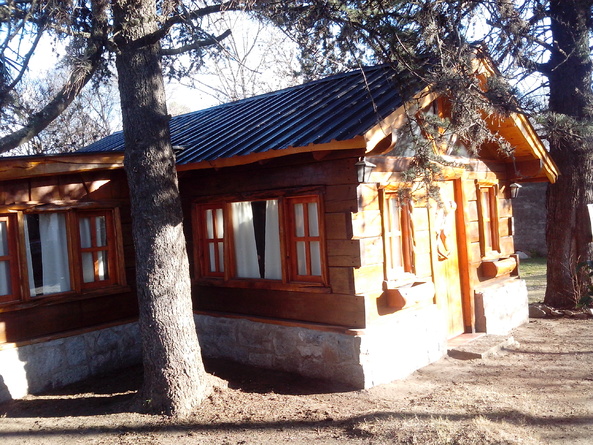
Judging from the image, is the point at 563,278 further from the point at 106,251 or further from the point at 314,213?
the point at 106,251

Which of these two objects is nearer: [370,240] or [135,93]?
[135,93]

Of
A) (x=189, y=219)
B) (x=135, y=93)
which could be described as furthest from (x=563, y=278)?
(x=135, y=93)

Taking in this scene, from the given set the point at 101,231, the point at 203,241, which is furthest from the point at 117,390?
the point at 203,241

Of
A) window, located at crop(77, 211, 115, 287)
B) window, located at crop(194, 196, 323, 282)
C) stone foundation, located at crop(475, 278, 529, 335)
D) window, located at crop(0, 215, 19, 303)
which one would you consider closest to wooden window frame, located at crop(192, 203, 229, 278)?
window, located at crop(194, 196, 323, 282)

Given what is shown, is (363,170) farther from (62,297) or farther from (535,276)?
(535,276)

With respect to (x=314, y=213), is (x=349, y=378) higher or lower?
lower

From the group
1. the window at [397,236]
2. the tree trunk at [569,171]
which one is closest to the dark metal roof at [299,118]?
the window at [397,236]

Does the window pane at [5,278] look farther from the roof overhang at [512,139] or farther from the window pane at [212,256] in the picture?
the roof overhang at [512,139]

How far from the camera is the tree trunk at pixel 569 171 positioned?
10656 mm

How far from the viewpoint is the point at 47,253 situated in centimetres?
810

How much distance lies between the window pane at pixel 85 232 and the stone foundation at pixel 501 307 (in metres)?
6.41

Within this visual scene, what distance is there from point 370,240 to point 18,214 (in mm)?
4894

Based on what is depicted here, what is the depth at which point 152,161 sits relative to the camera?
6.34 meters

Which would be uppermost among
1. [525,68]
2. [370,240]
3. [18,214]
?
[525,68]
